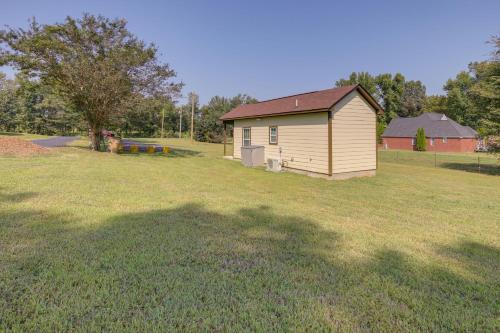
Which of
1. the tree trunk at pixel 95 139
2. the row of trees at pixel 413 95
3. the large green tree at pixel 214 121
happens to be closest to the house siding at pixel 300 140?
the tree trunk at pixel 95 139

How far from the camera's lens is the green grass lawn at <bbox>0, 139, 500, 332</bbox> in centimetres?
233

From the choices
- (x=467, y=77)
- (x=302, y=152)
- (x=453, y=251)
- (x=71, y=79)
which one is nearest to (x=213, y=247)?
(x=453, y=251)

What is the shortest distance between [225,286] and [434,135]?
43.0 meters

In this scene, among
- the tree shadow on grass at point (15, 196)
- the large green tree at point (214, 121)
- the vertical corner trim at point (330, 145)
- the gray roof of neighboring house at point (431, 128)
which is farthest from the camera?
the large green tree at point (214, 121)

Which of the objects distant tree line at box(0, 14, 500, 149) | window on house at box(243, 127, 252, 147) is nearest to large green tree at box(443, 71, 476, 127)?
distant tree line at box(0, 14, 500, 149)

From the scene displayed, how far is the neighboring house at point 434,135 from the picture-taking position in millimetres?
36594

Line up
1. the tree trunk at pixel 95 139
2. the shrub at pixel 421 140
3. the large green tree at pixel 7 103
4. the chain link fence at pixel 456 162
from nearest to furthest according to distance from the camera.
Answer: the chain link fence at pixel 456 162, the tree trunk at pixel 95 139, the shrub at pixel 421 140, the large green tree at pixel 7 103

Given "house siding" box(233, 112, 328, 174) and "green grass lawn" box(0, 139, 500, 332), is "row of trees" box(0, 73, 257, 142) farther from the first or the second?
"green grass lawn" box(0, 139, 500, 332)

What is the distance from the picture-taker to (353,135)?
11.6m

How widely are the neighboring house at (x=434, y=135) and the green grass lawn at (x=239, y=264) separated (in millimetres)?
36305

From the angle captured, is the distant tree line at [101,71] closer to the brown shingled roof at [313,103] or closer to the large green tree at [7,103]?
the brown shingled roof at [313,103]

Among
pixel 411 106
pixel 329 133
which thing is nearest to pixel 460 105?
pixel 411 106

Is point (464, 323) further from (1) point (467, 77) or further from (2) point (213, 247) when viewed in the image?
(1) point (467, 77)

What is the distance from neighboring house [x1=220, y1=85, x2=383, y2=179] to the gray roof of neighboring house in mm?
31842
